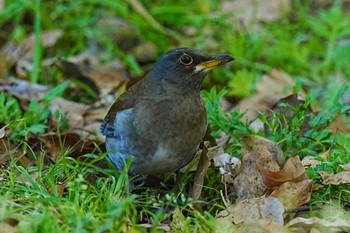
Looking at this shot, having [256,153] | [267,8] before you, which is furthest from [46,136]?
[267,8]

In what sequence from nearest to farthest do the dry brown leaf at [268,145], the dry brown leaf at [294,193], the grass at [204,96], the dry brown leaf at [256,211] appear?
the grass at [204,96], the dry brown leaf at [256,211], the dry brown leaf at [294,193], the dry brown leaf at [268,145]

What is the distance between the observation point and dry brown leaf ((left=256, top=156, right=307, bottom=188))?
4.80m

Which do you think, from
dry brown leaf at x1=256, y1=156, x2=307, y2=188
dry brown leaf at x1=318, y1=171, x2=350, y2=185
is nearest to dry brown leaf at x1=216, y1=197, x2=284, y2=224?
dry brown leaf at x1=256, y1=156, x2=307, y2=188

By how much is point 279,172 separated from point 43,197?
1324 millimetres

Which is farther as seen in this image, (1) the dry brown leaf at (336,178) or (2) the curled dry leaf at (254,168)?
(2) the curled dry leaf at (254,168)

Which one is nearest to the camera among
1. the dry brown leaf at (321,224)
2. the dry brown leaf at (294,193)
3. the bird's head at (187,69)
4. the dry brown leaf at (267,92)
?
the dry brown leaf at (321,224)

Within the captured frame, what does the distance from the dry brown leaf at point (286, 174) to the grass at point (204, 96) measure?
0.46 ft

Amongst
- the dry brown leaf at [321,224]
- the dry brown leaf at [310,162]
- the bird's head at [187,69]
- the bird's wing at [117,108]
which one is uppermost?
the bird's head at [187,69]

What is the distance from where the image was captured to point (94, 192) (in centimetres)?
480

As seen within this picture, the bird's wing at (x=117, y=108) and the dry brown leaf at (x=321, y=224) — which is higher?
the bird's wing at (x=117, y=108)

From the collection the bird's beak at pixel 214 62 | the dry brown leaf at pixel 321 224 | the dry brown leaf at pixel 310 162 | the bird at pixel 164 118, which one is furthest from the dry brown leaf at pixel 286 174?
the bird's beak at pixel 214 62

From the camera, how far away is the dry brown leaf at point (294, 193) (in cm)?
467

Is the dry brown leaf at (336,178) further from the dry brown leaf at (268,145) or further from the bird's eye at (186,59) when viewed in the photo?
the bird's eye at (186,59)

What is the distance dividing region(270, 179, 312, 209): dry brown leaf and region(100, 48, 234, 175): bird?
0.66 meters
